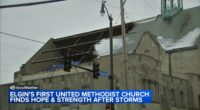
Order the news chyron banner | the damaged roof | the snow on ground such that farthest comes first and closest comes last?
the snow on ground, the damaged roof, the news chyron banner

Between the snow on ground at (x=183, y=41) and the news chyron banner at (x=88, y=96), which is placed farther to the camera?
the snow on ground at (x=183, y=41)

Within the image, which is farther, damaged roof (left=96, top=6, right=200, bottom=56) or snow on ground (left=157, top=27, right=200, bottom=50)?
snow on ground (left=157, top=27, right=200, bottom=50)

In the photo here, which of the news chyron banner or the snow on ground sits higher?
the snow on ground

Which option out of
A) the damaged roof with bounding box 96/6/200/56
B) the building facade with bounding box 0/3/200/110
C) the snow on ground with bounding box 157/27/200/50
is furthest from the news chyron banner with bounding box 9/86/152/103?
the snow on ground with bounding box 157/27/200/50

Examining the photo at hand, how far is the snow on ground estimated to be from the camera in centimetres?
7100

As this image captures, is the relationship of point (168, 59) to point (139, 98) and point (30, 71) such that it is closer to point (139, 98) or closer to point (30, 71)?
point (30, 71)

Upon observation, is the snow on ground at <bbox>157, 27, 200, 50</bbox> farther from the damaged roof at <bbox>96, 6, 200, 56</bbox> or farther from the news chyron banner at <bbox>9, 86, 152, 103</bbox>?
the news chyron banner at <bbox>9, 86, 152, 103</bbox>

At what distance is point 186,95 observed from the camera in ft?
206

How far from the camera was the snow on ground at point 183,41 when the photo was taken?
7100 centimetres

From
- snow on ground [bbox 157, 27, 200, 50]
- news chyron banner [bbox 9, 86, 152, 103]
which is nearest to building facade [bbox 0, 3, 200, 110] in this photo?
snow on ground [bbox 157, 27, 200, 50]

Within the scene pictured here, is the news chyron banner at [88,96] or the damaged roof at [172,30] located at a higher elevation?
the damaged roof at [172,30]

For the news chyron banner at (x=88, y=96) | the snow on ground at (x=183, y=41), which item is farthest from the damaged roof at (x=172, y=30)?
the news chyron banner at (x=88, y=96)

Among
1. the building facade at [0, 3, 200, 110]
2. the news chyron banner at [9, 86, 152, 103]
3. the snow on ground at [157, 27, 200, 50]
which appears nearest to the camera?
the news chyron banner at [9, 86, 152, 103]

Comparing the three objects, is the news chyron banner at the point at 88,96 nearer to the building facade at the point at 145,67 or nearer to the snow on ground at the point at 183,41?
the building facade at the point at 145,67
